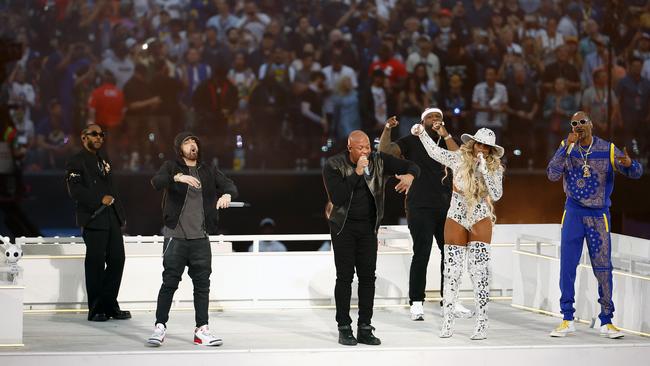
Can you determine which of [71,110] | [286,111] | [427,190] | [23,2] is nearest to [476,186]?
[427,190]

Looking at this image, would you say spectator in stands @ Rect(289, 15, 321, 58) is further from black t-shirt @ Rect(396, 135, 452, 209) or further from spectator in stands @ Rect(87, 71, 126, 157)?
black t-shirt @ Rect(396, 135, 452, 209)

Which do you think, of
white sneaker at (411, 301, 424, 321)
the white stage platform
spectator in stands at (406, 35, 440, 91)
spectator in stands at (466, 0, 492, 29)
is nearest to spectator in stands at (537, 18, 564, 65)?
spectator in stands at (466, 0, 492, 29)

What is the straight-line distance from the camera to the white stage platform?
698 centimetres

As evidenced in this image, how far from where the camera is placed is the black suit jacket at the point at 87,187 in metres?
8.42

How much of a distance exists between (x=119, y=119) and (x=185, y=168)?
7.69 meters

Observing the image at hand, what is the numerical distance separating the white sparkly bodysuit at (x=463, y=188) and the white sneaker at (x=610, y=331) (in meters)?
1.14

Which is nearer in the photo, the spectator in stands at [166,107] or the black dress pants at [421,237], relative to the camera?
the black dress pants at [421,237]

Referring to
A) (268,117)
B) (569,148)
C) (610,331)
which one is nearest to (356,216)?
(569,148)

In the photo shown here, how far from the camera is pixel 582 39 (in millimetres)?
16094

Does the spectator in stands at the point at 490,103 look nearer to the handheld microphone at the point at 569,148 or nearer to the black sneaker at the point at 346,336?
the handheld microphone at the point at 569,148

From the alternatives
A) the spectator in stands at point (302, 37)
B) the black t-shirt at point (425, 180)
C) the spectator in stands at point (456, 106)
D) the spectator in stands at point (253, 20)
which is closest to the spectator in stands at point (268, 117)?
the spectator in stands at point (302, 37)

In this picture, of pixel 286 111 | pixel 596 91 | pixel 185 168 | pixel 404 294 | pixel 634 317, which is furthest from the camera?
pixel 596 91

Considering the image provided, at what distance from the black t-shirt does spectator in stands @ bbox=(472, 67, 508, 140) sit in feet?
21.1

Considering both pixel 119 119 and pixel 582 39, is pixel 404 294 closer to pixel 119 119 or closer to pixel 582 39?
pixel 119 119
